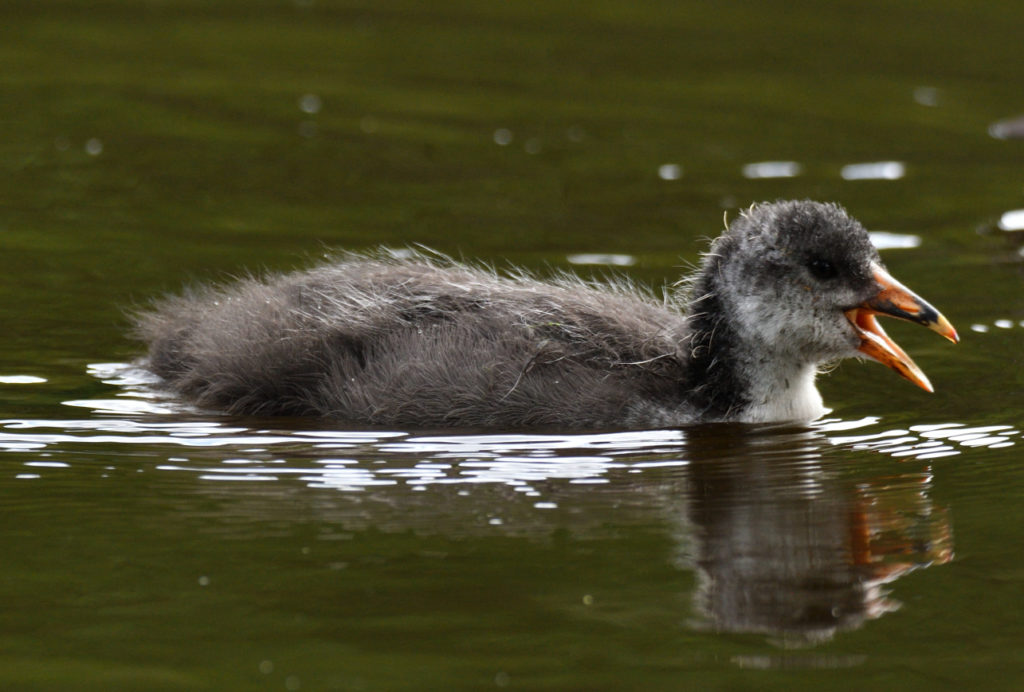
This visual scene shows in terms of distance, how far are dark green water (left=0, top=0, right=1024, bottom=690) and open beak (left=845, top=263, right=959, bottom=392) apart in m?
0.37

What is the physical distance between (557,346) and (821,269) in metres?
1.32

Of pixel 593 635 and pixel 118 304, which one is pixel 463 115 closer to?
pixel 118 304

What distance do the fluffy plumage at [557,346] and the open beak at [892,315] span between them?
0.27ft

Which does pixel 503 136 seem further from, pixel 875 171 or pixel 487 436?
pixel 487 436

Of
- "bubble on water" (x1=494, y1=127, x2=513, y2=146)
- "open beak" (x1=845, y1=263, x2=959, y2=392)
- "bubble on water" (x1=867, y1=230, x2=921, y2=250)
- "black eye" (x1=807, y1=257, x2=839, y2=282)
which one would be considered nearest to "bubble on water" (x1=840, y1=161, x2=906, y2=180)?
"bubble on water" (x1=867, y1=230, x2=921, y2=250)

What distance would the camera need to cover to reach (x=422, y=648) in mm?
5516

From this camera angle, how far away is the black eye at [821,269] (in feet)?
27.1

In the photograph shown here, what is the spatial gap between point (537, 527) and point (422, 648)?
1325mm

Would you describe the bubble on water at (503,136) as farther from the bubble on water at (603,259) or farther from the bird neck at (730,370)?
the bird neck at (730,370)

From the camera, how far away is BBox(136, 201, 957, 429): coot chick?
324 inches

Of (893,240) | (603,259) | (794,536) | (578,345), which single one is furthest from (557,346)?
(893,240)

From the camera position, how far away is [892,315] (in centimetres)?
826

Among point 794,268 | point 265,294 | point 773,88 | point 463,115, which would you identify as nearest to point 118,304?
point 265,294

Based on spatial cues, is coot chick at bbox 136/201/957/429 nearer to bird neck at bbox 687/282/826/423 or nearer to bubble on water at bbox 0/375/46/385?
bird neck at bbox 687/282/826/423
